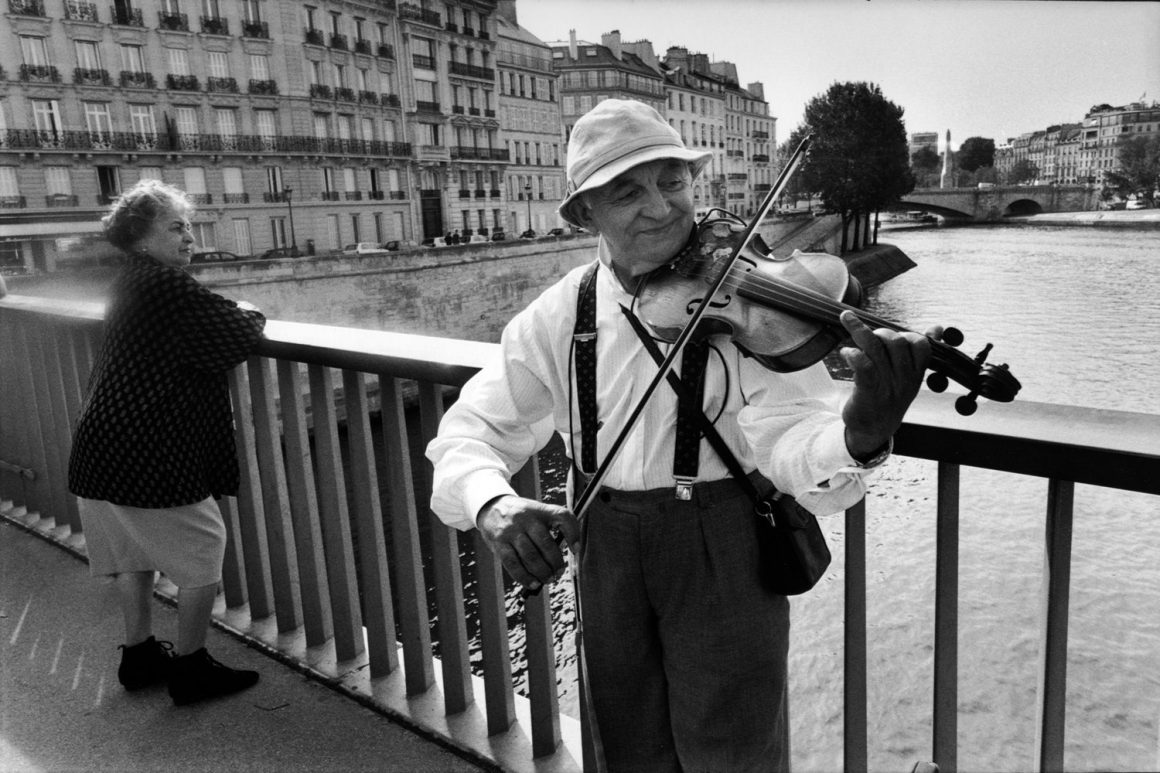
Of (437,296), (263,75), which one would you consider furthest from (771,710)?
(437,296)

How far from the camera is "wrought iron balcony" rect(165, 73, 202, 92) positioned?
8711 mm

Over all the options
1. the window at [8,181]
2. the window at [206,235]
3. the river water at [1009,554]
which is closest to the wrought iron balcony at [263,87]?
the river water at [1009,554]

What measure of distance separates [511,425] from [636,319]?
0.27 m

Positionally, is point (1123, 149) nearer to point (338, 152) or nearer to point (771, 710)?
point (771, 710)

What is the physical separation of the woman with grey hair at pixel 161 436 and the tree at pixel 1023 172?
1.44 metres

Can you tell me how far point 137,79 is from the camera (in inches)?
382

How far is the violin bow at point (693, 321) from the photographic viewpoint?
0.96 meters

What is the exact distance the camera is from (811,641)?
321 inches

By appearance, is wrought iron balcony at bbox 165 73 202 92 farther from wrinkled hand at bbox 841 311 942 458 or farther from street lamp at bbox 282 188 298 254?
wrinkled hand at bbox 841 311 942 458

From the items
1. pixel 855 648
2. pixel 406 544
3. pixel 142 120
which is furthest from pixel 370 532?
pixel 142 120

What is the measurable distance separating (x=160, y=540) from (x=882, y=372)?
164cm

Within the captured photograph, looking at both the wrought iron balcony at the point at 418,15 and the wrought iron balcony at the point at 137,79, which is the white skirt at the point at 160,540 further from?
the wrought iron balcony at the point at 137,79

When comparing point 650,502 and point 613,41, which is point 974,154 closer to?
point 650,502

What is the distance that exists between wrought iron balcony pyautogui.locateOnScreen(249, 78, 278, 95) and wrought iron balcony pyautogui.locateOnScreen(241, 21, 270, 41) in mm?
428
